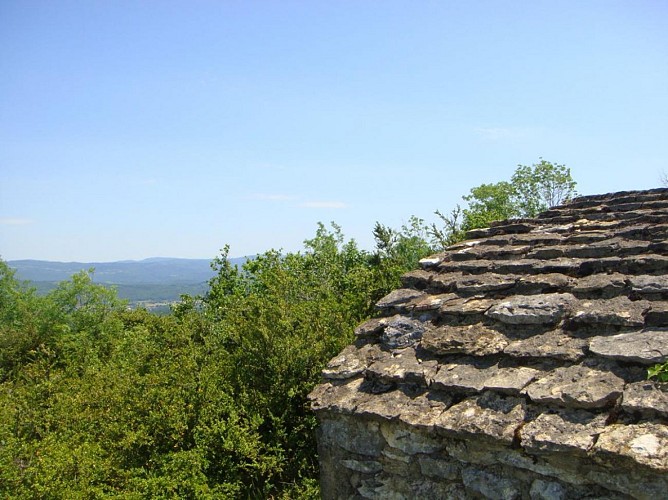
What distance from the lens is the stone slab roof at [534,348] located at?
3016mm

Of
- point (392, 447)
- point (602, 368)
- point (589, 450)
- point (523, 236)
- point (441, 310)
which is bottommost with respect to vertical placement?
point (392, 447)

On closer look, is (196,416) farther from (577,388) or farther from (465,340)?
(577,388)

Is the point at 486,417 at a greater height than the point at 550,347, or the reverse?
the point at 550,347

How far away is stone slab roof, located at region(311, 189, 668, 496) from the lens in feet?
9.89

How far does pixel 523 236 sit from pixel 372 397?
102 inches

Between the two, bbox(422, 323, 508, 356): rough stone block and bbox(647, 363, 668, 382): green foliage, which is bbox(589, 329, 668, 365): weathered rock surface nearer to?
bbox(647, 363, 668, 382): green foliage

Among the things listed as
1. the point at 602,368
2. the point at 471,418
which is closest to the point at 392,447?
the point at 471,418

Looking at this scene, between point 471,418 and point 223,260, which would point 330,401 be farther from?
point 223,260

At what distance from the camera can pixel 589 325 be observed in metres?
3.68

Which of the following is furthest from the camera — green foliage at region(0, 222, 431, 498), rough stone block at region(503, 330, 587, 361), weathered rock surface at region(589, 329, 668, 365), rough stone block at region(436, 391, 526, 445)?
green foliage at region(0, 222, 431, 498)

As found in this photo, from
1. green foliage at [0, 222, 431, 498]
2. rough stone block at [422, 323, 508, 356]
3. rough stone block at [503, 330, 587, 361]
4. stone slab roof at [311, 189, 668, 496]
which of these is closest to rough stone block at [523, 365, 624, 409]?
stone slab roof at [311, 189, 668, 496]

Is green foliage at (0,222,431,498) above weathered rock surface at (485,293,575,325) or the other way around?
the other way around

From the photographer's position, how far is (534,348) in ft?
12.0

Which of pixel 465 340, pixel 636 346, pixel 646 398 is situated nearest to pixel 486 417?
pixel 465 340
